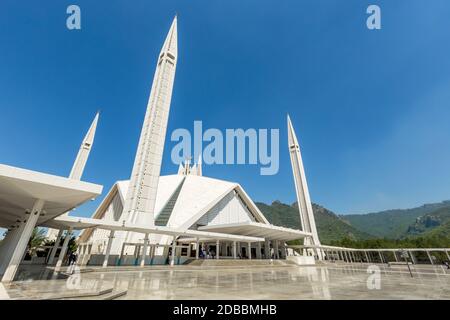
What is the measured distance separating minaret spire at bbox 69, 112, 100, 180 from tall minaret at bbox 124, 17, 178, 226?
64.4ft

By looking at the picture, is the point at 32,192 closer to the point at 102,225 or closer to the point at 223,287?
the point at 223,287

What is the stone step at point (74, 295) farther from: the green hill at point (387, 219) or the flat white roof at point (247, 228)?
the green hill at point (387, 219)

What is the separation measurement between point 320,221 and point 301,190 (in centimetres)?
7938

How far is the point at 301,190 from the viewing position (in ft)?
170

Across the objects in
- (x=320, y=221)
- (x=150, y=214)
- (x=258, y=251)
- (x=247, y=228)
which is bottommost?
(x=258, y=251)

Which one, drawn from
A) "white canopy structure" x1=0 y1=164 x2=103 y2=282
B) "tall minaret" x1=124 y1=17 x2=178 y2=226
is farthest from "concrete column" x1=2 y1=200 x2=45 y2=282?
"tall minaret" x1=124 y1=17 x2=178 y2=226

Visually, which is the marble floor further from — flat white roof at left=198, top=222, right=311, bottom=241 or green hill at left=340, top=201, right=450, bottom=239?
green hill at left=340, top=201, right=450, bottom=239

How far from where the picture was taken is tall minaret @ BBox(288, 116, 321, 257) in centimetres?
4866

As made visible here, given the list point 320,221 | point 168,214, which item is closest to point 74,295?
point 168,214
